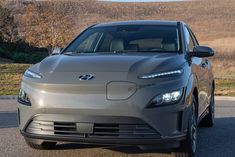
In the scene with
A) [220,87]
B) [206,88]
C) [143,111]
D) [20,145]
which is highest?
[143,111]

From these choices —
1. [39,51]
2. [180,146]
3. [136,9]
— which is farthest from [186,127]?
[136,9]

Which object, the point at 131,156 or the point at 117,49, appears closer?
the point at 131,156

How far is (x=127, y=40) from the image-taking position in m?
7.38

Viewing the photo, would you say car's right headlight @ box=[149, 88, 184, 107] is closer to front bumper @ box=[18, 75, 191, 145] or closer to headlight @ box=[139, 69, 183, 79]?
front bumper @ box=[18, 75, 191, 145]

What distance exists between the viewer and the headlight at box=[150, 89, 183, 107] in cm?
564

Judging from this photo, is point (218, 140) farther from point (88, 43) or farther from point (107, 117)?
point (107, 117)

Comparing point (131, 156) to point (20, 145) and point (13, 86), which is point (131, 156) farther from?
point (13, 86)

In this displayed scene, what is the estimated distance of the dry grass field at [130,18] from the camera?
40.1 metres

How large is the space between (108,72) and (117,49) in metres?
1.39

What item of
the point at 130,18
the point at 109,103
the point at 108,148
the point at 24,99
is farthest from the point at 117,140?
the point at 130,18

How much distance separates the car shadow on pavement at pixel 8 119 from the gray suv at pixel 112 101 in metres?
2.94

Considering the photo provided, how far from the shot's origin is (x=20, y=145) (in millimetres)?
7254

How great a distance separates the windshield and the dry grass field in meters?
9.78

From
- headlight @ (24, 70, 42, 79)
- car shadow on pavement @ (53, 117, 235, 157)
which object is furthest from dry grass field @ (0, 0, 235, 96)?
headlight @ (24, 70, 42, 79)
